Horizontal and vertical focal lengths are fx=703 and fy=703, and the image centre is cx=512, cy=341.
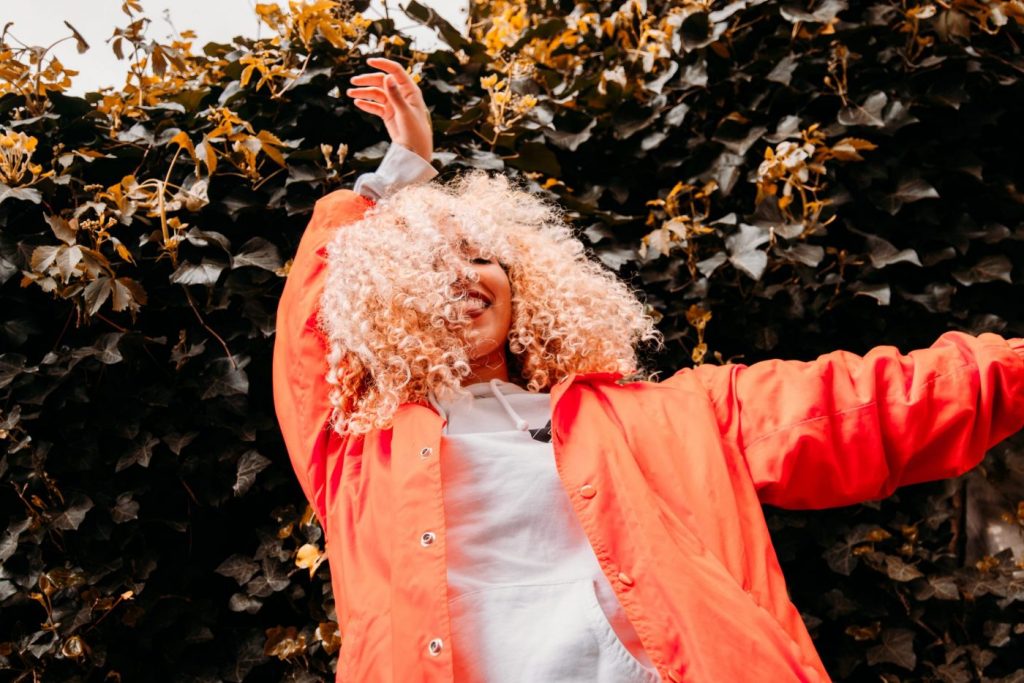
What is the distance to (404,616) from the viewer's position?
0.97 metres

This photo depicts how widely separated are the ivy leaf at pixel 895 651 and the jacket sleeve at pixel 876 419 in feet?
1.89

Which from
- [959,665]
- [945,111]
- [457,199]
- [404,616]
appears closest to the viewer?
[404,616]

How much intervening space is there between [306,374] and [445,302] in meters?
0.27

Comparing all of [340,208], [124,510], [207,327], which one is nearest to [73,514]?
[124,510]

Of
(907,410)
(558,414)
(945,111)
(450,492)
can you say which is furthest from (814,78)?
(450,492)

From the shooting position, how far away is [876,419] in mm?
1122

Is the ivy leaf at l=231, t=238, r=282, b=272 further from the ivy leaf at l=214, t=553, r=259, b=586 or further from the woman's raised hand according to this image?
the ivy leaf at l=214, t=553, r=259, b=586

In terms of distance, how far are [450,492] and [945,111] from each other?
4.90ft

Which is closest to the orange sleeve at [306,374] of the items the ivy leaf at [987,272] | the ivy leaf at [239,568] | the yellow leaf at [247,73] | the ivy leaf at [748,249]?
the ivy leaf at [239,568]

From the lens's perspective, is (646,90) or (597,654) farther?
(646,90)

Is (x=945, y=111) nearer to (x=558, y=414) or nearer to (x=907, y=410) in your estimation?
(x=907, y=410)

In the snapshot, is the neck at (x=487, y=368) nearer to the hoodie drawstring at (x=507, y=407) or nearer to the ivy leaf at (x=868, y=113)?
the hoodie drawstring at (x=507, y=407)

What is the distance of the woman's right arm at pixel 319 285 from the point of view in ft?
4.02

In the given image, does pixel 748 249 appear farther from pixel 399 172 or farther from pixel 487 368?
pixel 399 172
